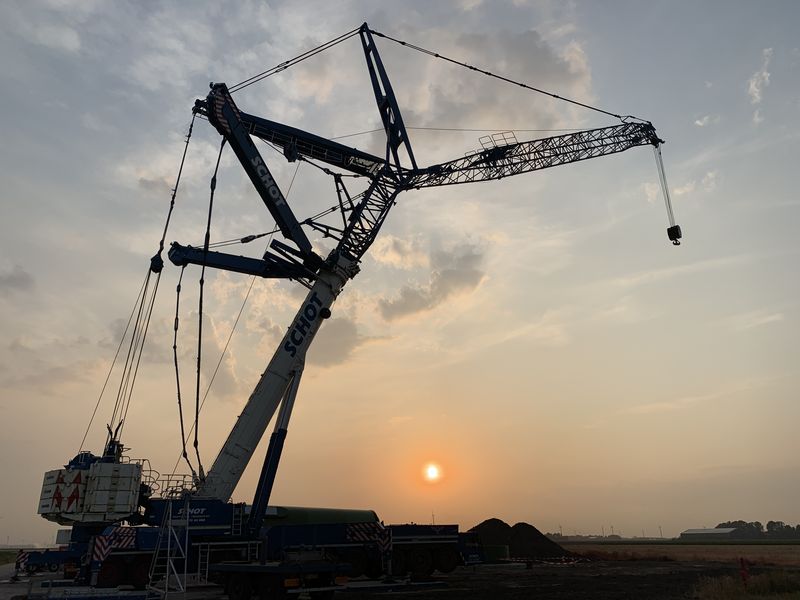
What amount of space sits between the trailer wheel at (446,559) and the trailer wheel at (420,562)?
34 cm

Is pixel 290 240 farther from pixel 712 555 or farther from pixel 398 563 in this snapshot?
pixel 712 555

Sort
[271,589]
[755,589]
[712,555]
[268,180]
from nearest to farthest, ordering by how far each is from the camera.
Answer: [271,589] < [755,589] < [268,180] < [712,555]

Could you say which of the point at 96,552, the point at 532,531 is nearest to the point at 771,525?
the point at 532,531

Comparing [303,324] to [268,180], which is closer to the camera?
[303,324]

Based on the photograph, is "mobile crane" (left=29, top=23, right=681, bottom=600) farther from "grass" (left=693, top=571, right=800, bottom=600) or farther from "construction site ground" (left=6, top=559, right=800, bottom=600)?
"grass" (left=693, top=571, right=800, bottom=600)

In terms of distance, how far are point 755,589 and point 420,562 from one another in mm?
11107

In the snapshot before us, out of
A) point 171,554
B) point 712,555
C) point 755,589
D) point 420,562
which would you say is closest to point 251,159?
point 171,554

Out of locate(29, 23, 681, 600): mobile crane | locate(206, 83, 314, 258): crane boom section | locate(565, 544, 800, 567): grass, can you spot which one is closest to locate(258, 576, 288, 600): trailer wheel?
locate(29, 23, 681, 600): mobile crane

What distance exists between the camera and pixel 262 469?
23.5 m

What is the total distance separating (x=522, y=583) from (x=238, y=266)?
56.8ft

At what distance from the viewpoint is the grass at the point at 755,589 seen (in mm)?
18058

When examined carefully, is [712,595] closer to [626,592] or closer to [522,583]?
[626,592]

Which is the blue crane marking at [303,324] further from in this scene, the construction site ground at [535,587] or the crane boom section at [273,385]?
the construction site ground at [535,587]

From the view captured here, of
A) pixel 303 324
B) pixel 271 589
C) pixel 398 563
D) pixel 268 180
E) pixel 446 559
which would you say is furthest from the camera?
pixel 268 180
